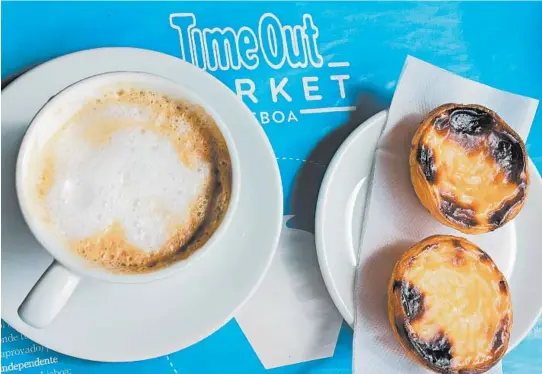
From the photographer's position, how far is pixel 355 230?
0.97m

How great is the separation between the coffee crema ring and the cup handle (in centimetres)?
45

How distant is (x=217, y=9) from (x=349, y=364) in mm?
589

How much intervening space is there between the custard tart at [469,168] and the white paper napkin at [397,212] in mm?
29

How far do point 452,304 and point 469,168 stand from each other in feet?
0.67

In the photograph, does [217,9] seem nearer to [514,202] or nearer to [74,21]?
[74,21]

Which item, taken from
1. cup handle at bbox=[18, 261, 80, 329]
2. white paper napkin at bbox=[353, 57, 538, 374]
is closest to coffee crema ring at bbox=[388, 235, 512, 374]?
white paper napkin at bbox=[353, 57, 538, 374]

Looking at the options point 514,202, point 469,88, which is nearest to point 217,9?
point 469,88

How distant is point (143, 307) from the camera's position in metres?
0.87

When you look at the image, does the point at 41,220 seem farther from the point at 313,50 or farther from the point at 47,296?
the point at 313,50

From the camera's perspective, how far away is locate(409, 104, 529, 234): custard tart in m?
0.95

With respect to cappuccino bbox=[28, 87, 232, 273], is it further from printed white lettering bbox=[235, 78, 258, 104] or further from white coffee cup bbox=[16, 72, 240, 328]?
printed white lettering bbox=[235, 78, 258, 104]

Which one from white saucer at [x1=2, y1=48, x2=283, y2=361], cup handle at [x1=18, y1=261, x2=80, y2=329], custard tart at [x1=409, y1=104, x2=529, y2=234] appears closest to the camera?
cup handle at [x1=18, y1=261, x2=80, y2=329]

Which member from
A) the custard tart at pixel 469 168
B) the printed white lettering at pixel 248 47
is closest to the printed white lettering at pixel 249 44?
the printed white lettering at pixel 248 47

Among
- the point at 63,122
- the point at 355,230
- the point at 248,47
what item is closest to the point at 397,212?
the point at 355,230
